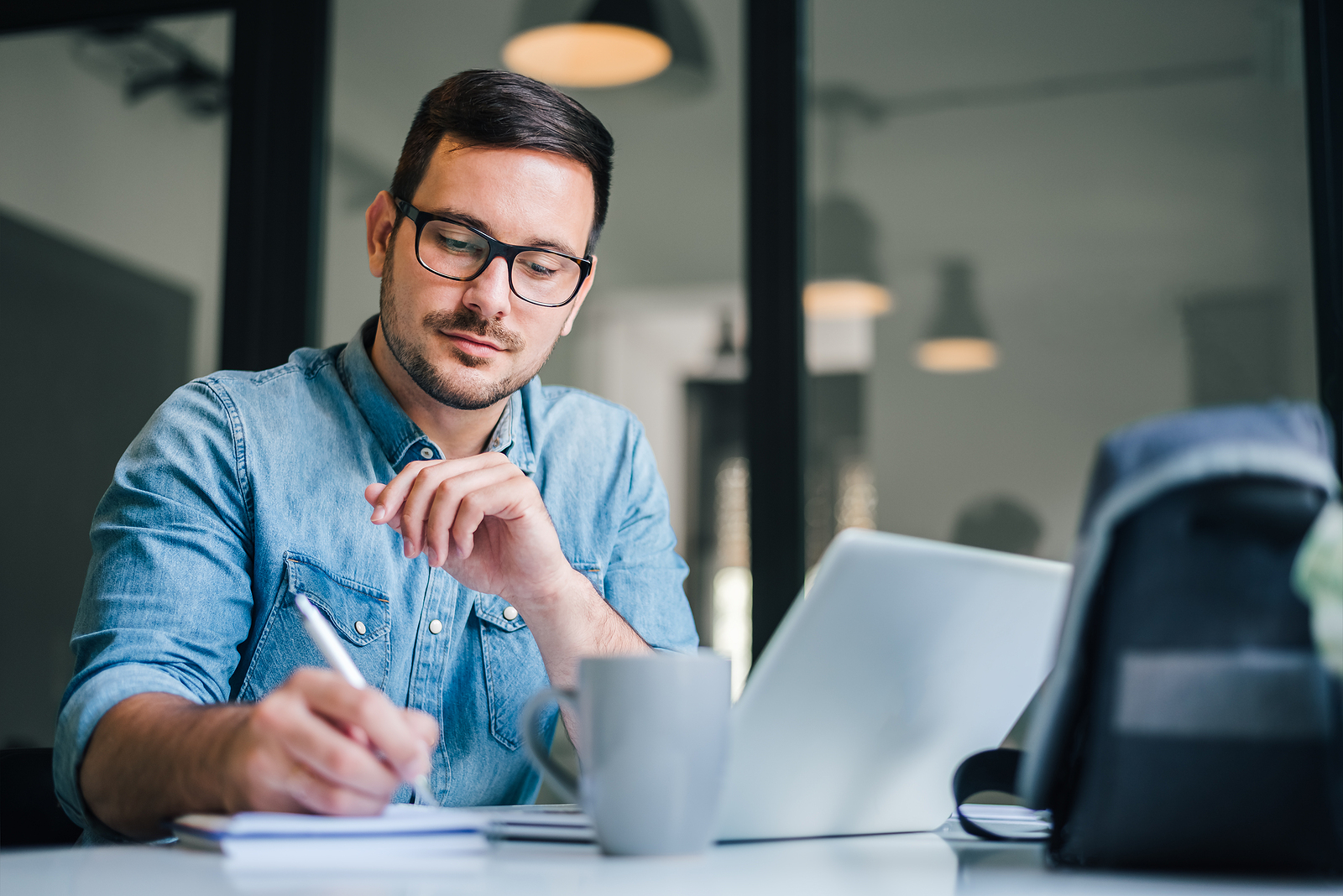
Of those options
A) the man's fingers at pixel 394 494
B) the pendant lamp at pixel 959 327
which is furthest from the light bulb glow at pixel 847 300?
the man's fingers at pixel 394 494

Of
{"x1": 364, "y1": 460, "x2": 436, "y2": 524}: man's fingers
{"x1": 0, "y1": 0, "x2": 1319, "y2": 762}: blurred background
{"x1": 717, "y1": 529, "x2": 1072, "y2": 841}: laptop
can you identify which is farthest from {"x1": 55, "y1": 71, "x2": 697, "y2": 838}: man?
{"x1": 0, "y1": 0, "x2": 1319, "y2": 762}: blurred background

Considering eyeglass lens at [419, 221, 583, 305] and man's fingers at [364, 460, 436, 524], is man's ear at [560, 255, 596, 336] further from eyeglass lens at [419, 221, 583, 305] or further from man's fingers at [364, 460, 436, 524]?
man's fingers at [364, 460, 436, 524]

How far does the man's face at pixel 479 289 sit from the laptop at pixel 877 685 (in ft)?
1.90

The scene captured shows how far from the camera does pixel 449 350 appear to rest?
48.1 inches

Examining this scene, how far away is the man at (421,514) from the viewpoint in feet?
2.86

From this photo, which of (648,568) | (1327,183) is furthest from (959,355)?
(648,568)

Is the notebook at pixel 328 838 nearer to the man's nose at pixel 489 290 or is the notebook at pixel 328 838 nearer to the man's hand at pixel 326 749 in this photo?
the man's hand at pixel 326 749

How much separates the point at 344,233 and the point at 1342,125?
6.14ft

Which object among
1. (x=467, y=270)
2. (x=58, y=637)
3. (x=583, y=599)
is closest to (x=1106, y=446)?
(x=583, y=599)

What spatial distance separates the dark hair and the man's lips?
0.61 feet

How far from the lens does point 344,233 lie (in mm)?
2307

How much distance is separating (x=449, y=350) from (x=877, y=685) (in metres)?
0.73

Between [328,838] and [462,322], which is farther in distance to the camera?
[462,322]

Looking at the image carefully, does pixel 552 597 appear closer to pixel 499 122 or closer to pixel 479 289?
pixel 479 289
